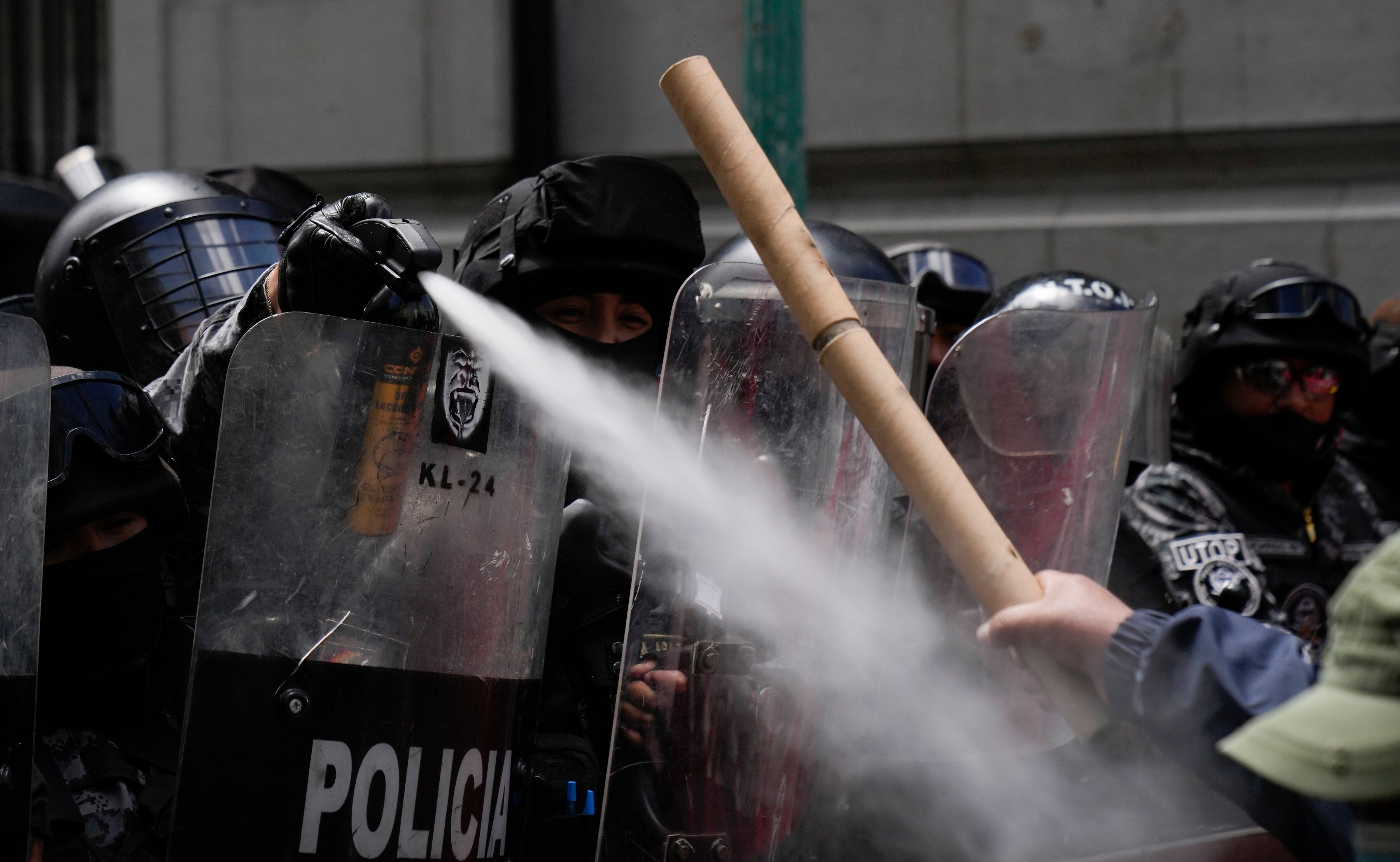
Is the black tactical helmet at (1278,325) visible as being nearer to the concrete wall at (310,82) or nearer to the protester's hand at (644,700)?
the protester's hand at (644,700)

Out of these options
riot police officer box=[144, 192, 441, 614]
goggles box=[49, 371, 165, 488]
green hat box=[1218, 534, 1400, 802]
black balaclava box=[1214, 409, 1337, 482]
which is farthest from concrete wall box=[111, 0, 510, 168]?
green hat box=[1218, 534, 1400, 802]

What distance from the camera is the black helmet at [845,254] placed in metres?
2.97

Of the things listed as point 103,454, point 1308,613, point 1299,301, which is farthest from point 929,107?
point 103,454

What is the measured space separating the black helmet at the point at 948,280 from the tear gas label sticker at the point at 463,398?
119 inches

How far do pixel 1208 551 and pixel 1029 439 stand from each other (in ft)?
5.25

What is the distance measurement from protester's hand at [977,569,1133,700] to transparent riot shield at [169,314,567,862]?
0.77 metres

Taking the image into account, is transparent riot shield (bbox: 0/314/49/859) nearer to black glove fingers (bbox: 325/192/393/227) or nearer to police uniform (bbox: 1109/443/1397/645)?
black glove fingers (bbox: 325/192/393/227)

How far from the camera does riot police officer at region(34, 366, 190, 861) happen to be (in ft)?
6.94

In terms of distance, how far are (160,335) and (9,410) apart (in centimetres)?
140

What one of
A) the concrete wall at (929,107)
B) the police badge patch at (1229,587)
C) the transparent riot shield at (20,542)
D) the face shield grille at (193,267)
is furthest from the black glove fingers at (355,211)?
the concrete wall at (929,107)

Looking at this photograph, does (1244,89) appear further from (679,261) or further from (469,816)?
(469,816)

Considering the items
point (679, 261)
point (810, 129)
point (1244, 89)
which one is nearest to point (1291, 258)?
point (1244, 89)

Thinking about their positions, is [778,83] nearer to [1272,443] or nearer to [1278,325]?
[1278,325]

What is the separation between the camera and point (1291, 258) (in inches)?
253
